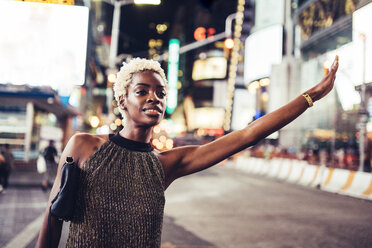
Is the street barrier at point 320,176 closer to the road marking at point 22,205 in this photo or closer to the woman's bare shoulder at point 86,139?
Result: the road marking at point 22,205

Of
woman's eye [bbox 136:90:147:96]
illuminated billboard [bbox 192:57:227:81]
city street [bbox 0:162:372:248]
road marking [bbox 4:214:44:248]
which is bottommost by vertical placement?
road marking [bbox 4:214:44:248]

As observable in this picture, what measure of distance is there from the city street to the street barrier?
0.43m

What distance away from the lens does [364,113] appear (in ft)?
52.3

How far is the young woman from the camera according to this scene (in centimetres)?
188

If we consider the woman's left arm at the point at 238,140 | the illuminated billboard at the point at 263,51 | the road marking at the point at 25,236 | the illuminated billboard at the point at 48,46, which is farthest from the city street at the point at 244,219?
the illuminated billboard at the point at 263,51

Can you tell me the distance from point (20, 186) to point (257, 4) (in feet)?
156

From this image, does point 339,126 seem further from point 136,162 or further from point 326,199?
point 136,162

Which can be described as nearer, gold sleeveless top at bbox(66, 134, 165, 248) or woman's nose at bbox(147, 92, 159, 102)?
gold sleeveless top at bbox(66, 134, 165, 248)

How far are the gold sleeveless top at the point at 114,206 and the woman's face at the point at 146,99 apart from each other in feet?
0.72

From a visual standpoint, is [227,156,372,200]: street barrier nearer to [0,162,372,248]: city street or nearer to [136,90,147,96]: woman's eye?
[0,162,372,248]: city street

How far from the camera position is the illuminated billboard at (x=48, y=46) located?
9461 mm

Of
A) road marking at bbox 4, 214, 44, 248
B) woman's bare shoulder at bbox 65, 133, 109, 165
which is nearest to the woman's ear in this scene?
woman's bare shoulder at bbox 65, 133, 109, 165

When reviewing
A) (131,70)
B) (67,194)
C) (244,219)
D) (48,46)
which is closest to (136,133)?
(131,70)

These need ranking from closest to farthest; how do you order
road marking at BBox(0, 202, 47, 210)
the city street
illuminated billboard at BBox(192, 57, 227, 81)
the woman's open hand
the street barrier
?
the woman's open hand, the city street, road marking at BBox(0, 202, 47, 210), the street barrier, illuminated billboard at BBox(192, 57, 227, 81)
